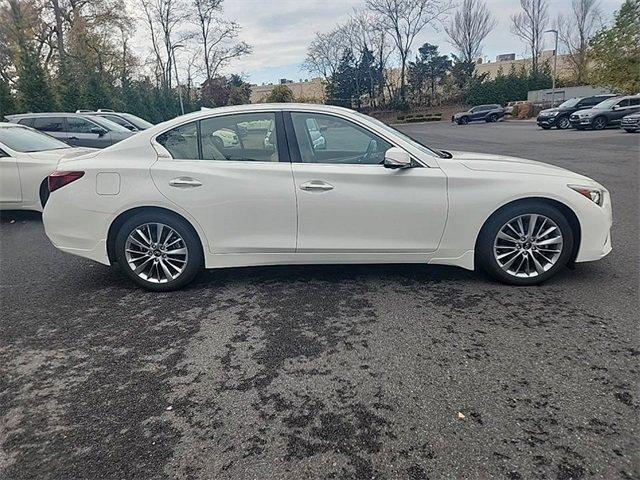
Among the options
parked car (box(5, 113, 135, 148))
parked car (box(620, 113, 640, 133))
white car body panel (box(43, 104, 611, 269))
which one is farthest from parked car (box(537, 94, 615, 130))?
white car body panel (box(43, 104, 611, 269))

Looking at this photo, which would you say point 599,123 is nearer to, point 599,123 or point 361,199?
point 599,123

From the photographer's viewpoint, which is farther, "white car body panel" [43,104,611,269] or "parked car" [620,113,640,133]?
"parked car" [620,113,640,133]

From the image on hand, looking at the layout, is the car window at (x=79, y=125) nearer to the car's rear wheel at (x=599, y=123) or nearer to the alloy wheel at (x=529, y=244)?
the alloy wheel at (x=529, y=244)

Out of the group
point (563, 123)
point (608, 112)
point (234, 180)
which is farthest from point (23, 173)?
point (563, 123)

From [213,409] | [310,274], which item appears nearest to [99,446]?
[213,409]

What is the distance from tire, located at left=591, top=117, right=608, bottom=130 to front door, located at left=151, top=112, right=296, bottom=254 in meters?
24.3


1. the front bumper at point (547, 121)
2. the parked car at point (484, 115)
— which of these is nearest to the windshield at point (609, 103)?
the front bumper at point (547, 121)

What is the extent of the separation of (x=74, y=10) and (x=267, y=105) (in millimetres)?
33501

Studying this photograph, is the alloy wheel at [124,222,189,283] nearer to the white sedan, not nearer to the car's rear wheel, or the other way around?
the white sedan

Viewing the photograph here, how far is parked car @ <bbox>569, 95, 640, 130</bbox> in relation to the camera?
74.4 ft

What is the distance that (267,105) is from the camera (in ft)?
13.3

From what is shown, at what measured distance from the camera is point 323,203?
374 centimetres

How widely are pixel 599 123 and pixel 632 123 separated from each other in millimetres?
3623

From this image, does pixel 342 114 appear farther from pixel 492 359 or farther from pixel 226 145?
pixel 492 359
